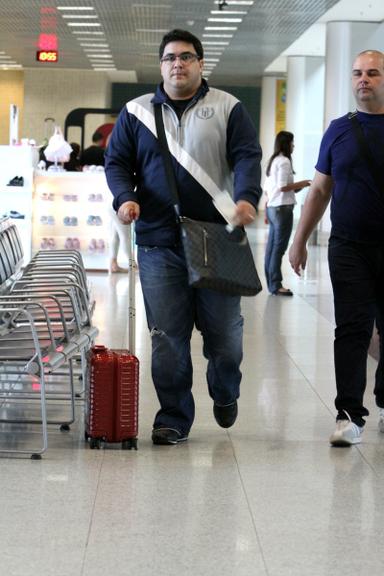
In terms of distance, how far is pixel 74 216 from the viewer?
1407cm

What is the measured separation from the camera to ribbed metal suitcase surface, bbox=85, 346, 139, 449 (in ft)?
15.4

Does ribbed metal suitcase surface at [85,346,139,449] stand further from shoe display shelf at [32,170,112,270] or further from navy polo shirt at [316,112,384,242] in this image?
shoe display shelf at [32,170,112,270]

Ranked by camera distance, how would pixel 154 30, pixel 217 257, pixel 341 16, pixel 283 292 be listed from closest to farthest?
pixel 217 257 < pixel 283 292 < pixel 341 16 < pixel 154 30

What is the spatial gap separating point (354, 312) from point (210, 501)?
1280mm

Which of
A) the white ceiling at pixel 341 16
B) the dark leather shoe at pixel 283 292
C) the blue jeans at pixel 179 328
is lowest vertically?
the dark leather shoe at pixel 283 292

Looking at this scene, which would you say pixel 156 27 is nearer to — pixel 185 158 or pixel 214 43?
pixel 214 43

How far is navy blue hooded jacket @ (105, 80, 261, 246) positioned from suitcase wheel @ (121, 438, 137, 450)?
810 millimetres

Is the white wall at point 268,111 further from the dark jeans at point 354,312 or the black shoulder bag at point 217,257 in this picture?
the black shoulder bag at point 217,257

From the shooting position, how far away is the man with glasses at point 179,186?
463 centimetres

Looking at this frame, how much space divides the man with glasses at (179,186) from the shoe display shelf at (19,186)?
29.2ft

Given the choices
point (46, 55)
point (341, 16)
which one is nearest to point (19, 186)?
point (341, 16)

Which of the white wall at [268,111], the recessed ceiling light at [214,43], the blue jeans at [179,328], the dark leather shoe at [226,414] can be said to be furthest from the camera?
the white wall at [268,111]

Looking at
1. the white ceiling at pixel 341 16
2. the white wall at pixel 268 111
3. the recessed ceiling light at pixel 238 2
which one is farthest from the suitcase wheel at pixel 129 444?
the white wall at pixel 268 111

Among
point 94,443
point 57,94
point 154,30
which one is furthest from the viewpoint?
point 57,94
